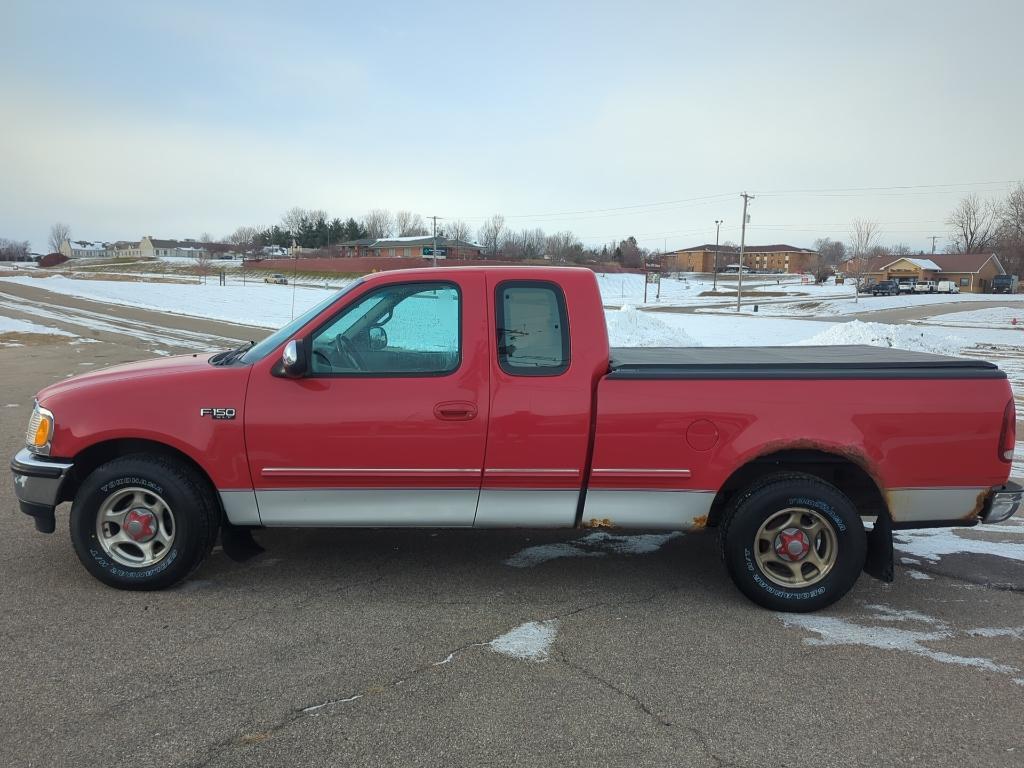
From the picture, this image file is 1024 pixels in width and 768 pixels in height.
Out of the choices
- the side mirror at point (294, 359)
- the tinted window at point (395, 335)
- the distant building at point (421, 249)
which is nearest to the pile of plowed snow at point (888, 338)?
the tinted window at point (395, 335)

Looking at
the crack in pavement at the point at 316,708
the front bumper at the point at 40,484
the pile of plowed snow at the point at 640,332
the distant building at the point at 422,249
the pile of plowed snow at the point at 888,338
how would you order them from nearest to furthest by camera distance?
the crack in pavement at the point at 316,708, the front bumper at the point at 40,484, the pile of plowed snow at the point at 888,338, the pile of plowed snow at the point at 640,332, the distant building at the point at 422,249

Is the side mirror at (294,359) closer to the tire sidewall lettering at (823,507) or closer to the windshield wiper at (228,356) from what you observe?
the windshield wiper at (228,356)

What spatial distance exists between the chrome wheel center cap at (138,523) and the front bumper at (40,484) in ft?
1.38

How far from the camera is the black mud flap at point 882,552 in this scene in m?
4.03

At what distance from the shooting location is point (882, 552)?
4.06m

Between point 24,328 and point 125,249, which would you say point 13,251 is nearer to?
point 125,249

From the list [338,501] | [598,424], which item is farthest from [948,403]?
[338,501]

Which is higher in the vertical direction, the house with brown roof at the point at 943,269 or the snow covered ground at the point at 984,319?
the house with brown roof at the point at 943,269

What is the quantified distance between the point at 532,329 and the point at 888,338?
741 inches

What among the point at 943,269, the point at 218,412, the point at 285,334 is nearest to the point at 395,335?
the point at 285,334

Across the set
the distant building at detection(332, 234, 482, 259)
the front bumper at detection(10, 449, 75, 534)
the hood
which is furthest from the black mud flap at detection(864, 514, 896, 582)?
the distant building at detection(332, 234, 482, 259)

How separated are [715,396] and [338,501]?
2.18m

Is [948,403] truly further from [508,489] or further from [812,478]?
[508,489]

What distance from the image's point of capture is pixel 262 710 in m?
3.01
